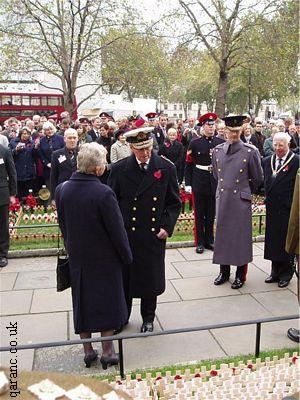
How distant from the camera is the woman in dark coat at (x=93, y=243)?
3.50 m

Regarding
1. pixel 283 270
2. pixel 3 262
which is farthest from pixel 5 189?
pixel 283 270

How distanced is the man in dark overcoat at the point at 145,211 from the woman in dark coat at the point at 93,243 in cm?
56

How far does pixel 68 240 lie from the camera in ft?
11.9

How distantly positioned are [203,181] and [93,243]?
3526 mm

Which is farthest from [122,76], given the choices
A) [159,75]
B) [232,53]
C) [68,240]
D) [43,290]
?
[68,240]

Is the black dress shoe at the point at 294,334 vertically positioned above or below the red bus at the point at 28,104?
below

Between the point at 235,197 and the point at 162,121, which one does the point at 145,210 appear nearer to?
the point at 235,197

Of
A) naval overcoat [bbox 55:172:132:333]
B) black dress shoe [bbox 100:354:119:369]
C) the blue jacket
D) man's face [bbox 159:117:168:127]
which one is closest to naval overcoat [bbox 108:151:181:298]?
naval overcoat [bbox 55:172:132:333]

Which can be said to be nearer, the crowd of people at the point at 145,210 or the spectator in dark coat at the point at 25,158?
the crowd of people at the point at 145,210

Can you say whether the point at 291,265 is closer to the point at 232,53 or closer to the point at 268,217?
the point at 268,217

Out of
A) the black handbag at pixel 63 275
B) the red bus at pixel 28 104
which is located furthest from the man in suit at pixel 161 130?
the red bus at pixel 28 104

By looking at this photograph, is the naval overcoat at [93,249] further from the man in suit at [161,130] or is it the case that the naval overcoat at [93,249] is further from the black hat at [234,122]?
the man in suit at [161,130]

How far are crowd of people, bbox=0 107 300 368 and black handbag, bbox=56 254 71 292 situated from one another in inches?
4.9

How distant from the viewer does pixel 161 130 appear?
37.7 feet
